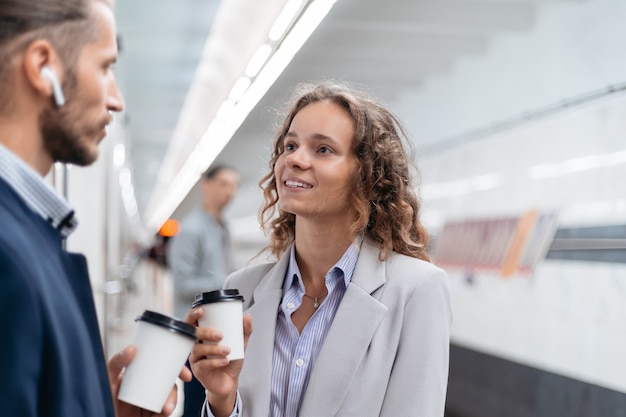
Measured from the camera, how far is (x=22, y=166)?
3.43 feet

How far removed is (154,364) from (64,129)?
45 cm

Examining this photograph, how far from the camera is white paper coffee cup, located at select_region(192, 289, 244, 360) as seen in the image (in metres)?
1.50

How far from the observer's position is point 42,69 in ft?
3.52

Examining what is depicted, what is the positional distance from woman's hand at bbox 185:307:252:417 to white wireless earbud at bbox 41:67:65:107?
1.97ft

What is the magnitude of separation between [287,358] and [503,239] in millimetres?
4029

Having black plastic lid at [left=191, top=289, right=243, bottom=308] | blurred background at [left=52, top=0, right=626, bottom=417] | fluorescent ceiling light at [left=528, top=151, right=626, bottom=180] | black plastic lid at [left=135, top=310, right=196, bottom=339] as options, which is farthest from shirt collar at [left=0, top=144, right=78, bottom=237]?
fluorescent ceiling light at [left=528, top=151, right=626, bottom=180]

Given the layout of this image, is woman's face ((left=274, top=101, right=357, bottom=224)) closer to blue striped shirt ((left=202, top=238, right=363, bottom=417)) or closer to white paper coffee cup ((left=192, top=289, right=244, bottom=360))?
blue striped shirt ((left=202, top=238, right=363, bottom=417))

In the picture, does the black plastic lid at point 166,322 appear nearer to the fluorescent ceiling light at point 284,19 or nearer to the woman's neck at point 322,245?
the woman's neck at point 322,245

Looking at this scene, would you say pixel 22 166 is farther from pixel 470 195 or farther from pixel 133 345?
pixel 470 195

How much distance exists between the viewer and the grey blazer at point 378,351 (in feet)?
5.82

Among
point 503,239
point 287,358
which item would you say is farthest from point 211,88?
point 287,358

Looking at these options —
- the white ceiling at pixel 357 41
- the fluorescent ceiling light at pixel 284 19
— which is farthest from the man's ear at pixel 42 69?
the fluorescent ceiling light at pixel 284 19

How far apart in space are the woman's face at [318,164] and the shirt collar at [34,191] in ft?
2.92

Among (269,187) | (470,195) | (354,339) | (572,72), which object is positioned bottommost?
(354,339)
